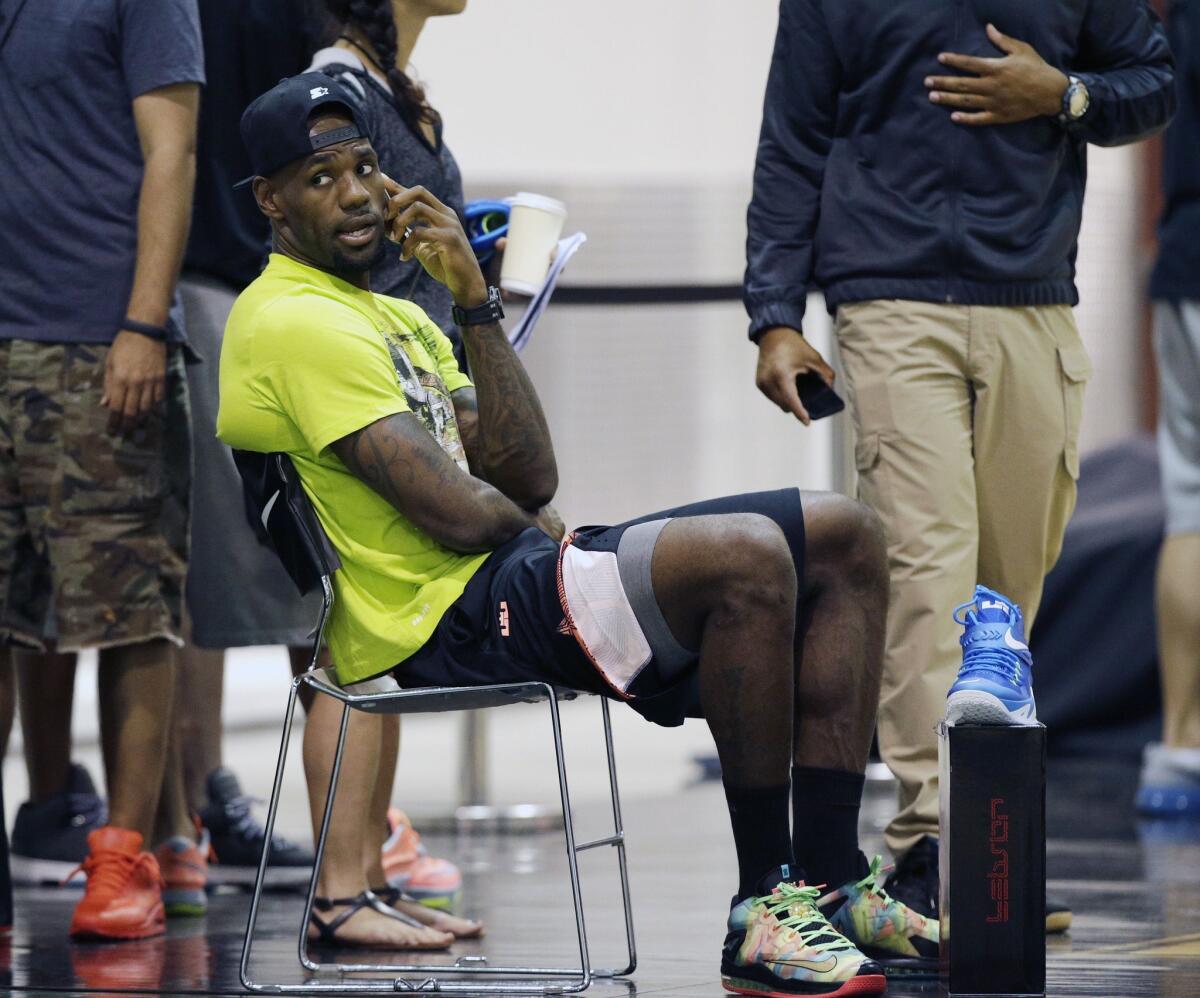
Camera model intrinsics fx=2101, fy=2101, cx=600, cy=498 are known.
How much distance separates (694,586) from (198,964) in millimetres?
972

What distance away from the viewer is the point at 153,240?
10.7 ft

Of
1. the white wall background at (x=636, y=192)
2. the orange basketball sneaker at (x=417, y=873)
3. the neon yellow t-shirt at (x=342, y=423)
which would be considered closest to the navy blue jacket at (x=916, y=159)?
the neon yellow t-shirt at (x=342, y=423)

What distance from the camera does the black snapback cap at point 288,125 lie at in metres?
2.72

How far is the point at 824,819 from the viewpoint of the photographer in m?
2.62

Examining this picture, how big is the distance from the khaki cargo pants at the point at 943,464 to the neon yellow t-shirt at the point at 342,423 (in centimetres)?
71

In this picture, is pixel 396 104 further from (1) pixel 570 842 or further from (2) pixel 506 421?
(1) pixel 570 842

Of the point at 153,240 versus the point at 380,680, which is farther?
the point at 153,240

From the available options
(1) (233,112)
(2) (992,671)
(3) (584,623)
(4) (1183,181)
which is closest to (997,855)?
(2) (992,671)

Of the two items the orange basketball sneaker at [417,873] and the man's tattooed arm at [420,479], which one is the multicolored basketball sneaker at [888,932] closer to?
the man's tattooed arm at [420,479]

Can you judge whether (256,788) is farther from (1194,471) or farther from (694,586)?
(694,586)

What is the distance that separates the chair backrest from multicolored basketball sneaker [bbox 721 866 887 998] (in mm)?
685

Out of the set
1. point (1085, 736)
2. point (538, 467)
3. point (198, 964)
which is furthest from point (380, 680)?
point (1085, 736)

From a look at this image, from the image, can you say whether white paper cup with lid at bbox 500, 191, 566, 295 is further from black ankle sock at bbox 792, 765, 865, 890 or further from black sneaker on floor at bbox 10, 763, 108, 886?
black sneaker on floor at bbox 10, 763, 108, 886

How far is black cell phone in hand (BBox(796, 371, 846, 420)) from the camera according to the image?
124 inches
